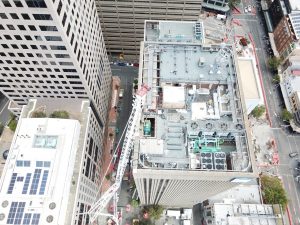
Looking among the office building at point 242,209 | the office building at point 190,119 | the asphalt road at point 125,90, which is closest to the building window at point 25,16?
the office building at point 190,119

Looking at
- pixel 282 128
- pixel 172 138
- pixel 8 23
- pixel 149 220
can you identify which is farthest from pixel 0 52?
pixel 282 128

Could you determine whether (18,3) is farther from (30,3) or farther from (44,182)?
(44,182)

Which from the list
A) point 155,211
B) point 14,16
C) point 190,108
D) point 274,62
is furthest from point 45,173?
point 274,62

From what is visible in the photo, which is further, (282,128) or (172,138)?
(282,128)

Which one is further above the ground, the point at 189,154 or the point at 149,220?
the point at 189,154

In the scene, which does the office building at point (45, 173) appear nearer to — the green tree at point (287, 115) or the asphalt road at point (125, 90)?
the asphalt road at point (125, 90)

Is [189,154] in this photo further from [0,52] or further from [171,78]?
[0,52]
